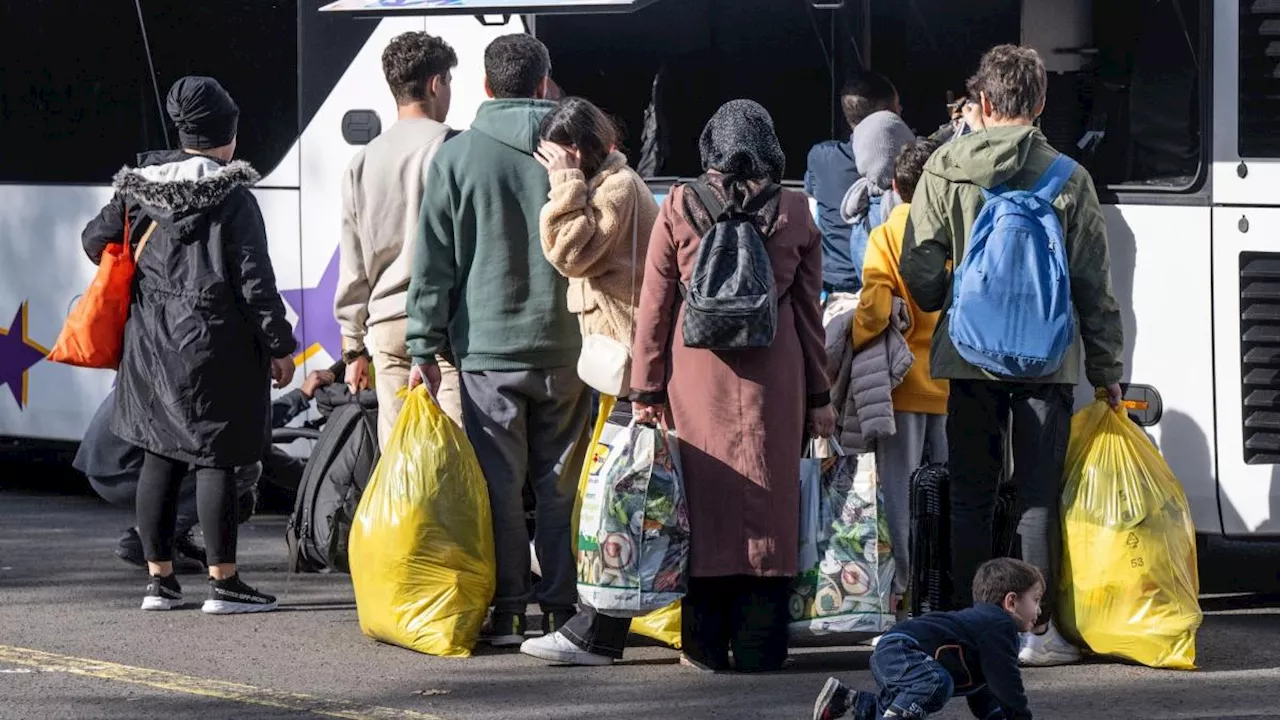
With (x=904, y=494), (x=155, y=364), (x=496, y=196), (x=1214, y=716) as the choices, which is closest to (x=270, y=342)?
(x=155, y=364)

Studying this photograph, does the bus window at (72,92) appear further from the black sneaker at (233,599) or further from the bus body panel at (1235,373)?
the bus body panel at (1235,373)

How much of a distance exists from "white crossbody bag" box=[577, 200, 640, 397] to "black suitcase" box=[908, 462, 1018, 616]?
104cm

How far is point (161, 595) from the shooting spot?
7676mm

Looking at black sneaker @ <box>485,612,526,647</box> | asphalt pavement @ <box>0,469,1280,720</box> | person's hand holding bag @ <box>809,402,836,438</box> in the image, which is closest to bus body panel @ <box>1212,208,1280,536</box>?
asphalt pavement @ <box>0,469,1280,720</box>

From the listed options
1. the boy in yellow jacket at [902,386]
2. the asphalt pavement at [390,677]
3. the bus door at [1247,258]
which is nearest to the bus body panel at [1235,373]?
the bus door at [1247,258]

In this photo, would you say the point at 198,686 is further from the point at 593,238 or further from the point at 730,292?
the point at 730,292

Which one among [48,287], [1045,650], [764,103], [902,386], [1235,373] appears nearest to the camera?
[1045,650]

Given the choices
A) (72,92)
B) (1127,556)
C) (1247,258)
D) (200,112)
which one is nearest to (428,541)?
(200,112)

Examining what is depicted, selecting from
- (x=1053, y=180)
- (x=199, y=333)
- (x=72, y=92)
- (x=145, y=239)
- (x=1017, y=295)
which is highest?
(x=72, y=92)

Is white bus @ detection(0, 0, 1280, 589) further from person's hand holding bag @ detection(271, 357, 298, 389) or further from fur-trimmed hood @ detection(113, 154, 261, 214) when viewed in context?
person's hand holding bag @ detection(271, 357, 298, 389)

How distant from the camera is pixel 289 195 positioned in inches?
372

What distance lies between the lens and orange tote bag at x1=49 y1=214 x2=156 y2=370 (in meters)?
7.60

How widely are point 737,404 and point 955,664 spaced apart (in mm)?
1365

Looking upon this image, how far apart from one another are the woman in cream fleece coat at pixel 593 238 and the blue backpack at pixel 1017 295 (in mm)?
983
